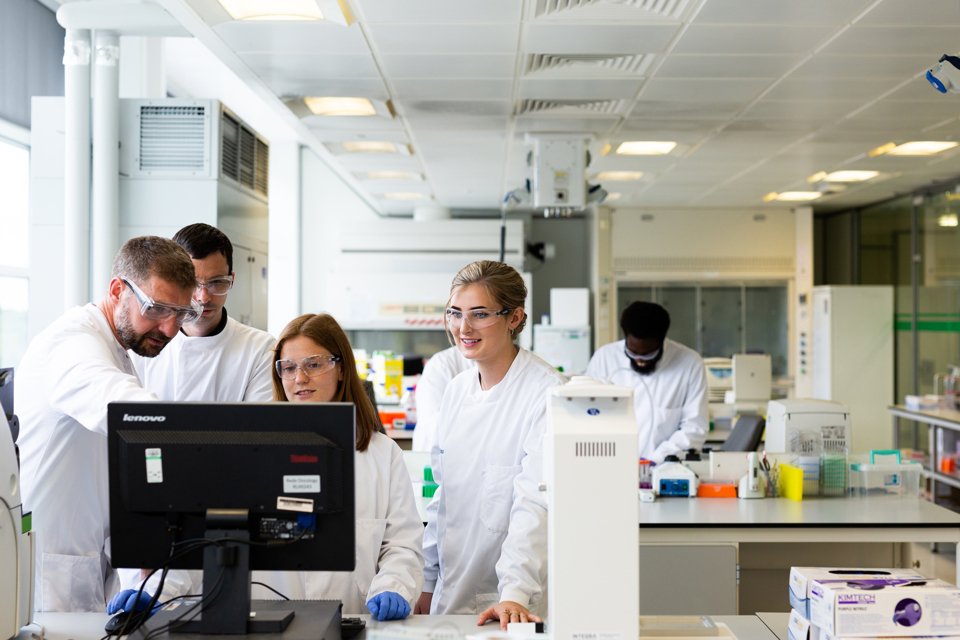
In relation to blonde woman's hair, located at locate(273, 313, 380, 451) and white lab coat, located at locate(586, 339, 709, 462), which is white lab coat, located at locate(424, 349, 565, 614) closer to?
blonde woman's hair, located at locate(273, 313, 380, 451)

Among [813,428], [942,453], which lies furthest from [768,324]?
[813,428]

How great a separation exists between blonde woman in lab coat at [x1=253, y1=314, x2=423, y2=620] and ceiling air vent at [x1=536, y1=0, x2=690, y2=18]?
174 cm

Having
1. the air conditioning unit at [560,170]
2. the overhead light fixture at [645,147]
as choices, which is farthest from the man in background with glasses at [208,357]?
the overhead light fixture at [645,147]

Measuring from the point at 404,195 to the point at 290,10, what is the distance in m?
5.22

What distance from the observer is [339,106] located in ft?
16.1

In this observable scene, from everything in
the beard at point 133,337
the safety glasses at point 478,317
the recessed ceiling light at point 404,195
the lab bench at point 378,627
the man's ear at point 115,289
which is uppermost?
the recessed ceiling light at point 404,195

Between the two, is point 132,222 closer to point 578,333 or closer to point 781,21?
point 781,21

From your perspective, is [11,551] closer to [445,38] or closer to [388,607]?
[388,607]

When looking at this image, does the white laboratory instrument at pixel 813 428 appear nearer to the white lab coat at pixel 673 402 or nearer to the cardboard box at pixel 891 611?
the white lab coat at pixel 673 402

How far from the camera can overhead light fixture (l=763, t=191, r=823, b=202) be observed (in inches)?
313

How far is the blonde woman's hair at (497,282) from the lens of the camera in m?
2.28

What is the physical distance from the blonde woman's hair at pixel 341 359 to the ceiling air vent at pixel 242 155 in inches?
72.4

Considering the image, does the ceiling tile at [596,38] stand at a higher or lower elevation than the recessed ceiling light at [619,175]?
lower

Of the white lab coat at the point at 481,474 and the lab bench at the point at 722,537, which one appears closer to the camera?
the white lab coat at the point at 481,474
